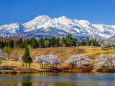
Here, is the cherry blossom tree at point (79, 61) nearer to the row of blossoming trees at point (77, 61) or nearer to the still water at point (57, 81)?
the row of blossoming trees at point (77, 61)

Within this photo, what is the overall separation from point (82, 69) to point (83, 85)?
75.0 metres

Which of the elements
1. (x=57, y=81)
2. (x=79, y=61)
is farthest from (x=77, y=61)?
(x=57, y=81)

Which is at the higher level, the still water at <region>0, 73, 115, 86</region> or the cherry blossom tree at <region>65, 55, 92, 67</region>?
the cherry blossom tree at <region>65, 55, 92, 67</region>

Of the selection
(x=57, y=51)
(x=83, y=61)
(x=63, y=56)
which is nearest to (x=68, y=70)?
(x=83, y=61)

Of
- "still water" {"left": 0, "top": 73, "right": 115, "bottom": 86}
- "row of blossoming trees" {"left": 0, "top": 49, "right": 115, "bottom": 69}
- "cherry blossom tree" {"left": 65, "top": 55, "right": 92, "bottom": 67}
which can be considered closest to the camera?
"still water" {"left": 0, "top": 73, "right": 115, "bottom": 86}

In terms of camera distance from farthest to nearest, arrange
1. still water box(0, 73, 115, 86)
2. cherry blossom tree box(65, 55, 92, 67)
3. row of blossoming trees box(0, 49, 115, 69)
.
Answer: cherry blossom tree box(65, 55, 92, 67), row of blossoming trees box(0, 49, 115, 69), still water box(0, 73, 115, 86)

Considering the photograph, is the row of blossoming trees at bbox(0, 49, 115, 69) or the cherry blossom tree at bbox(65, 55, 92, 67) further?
the cherry blossom tree at bbox(65, 55, 92, 67)

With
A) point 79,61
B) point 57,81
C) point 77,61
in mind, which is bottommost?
point 57,81

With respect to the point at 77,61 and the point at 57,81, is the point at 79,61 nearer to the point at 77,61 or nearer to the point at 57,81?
the point at 77,61

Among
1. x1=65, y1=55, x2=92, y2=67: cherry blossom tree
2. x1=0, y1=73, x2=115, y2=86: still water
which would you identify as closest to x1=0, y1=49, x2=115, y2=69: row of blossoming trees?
x1=65, y1=55, x2=92, y2=67: cherry blossom tree

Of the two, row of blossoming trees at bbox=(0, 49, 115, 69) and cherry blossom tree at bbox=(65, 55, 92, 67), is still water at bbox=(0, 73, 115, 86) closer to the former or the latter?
row of blossoming trees at bbox=(0, 49, 115, 69)

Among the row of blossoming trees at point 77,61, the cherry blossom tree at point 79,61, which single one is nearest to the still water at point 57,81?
the row of blossoming trees at point 77,61

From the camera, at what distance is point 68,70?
128125mm

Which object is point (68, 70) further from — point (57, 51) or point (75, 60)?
point (57, 51)
